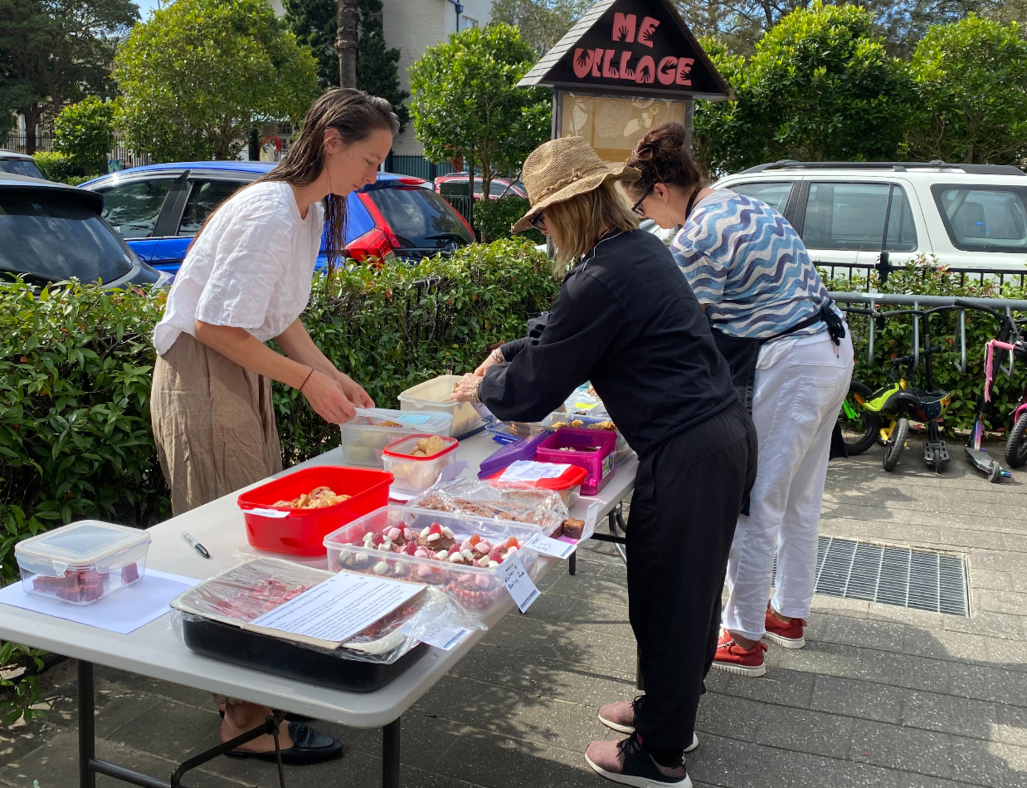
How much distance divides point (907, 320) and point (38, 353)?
17.7 ft

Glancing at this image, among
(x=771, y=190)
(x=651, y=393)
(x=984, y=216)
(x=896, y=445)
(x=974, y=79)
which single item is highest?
(x=974, y=79)

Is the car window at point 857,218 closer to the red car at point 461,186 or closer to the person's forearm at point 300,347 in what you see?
the person's forearm at point 300,347

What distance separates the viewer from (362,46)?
99.9 ft

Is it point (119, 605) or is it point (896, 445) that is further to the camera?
point (896, 445)

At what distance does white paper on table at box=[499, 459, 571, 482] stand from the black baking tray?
855 millimetres

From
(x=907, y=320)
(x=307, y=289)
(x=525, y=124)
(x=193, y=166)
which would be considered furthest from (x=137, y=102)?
(x=307, y=289)

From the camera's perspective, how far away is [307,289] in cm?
268

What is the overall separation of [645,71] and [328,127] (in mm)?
4225

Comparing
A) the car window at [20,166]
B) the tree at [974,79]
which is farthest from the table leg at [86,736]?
the tree at [974,79]

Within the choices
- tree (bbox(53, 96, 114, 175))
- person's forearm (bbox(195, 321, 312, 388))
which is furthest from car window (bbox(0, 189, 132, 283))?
tree (bbox(53, 96, 114, 175))

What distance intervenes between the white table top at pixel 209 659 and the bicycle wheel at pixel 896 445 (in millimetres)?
4242

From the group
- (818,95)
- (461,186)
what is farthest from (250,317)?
(461,186)

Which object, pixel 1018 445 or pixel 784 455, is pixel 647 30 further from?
pixel 784 455

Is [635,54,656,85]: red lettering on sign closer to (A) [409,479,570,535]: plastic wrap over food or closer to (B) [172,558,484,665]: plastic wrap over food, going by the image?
(A) [409,479,570,535]: plastic wrap over food
